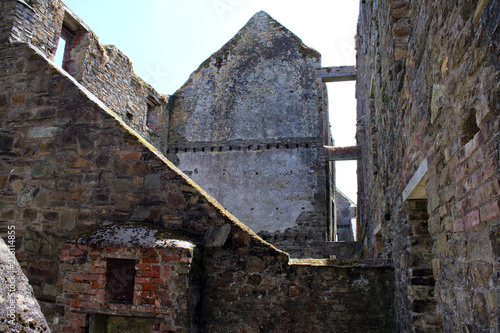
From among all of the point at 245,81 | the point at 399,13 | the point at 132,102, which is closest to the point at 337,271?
the point at 399,13

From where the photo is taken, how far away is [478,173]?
6.09 ft

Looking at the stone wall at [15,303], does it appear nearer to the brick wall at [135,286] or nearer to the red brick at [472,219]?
the red brick at [472,219]

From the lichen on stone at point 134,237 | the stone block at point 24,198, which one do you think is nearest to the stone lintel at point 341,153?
the lichen on stone at point 134,237

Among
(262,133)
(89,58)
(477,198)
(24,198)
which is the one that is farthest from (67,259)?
(262,133)

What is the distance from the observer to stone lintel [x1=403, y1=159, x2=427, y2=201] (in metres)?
2.94

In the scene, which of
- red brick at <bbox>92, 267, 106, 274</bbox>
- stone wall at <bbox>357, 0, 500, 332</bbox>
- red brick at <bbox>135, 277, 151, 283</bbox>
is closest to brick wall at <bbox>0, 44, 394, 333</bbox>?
red brick at <bbox>92, 267, 106, 274</bbox>

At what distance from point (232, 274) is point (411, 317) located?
1890 millimetres

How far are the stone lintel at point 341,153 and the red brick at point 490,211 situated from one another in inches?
361

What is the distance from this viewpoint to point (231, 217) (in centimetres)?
445

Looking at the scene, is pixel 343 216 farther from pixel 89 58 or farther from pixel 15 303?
pixel 15 303

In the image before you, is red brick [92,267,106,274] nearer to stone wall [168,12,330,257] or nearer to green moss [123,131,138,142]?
green moss [123,131,138,142]

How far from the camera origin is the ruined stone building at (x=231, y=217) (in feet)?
6.25

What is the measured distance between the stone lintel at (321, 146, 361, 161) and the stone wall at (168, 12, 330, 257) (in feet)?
0.81

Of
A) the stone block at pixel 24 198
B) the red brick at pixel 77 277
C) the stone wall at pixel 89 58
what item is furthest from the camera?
the stone wall at pixel 89 58
